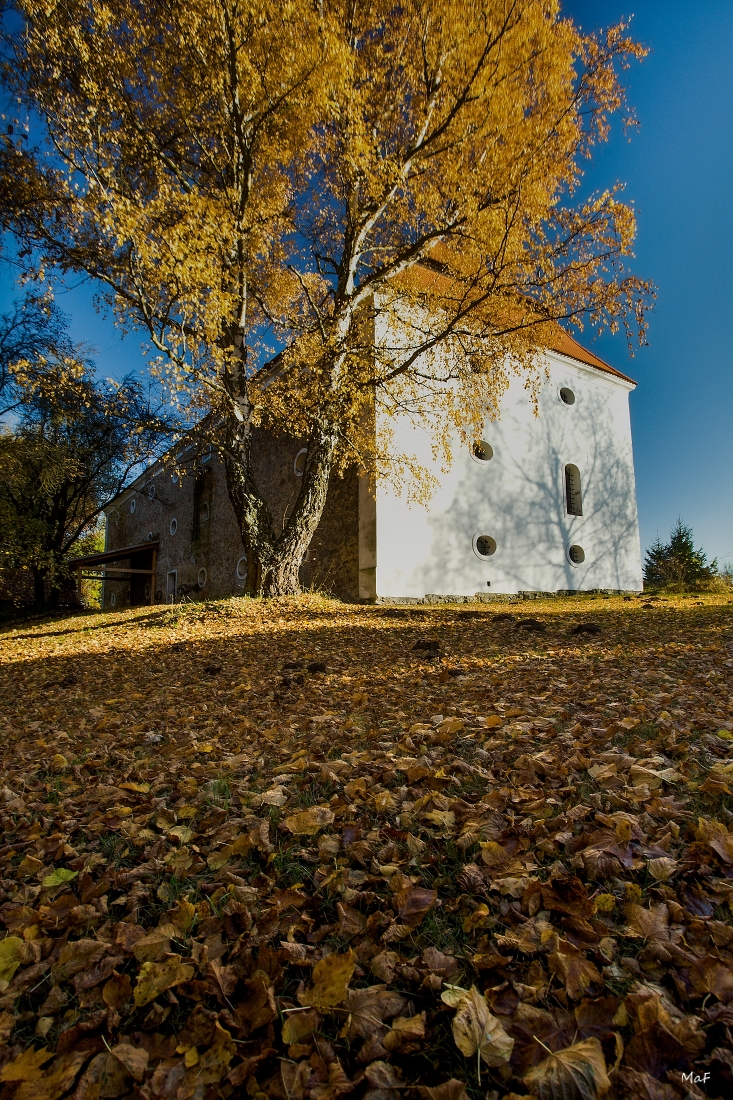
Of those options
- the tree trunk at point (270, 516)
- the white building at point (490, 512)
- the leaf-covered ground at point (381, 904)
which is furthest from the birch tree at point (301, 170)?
the leaf-covered ground at point (381, 904)

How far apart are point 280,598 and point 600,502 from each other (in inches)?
488

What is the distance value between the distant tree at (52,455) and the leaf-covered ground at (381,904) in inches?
465

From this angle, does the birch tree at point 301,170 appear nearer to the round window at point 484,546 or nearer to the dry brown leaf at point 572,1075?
the round window at point 484,546

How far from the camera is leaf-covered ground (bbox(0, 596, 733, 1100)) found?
45.7 inches

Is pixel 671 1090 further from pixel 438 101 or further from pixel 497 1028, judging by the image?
pixel 438 101

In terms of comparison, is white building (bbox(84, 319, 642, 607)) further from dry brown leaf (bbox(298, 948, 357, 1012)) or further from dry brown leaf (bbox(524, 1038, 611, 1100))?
dry brown leaf (bbox(524, 1038, 611, 1100))

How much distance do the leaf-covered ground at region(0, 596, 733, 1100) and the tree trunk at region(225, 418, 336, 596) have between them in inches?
237

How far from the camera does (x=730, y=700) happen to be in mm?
3479

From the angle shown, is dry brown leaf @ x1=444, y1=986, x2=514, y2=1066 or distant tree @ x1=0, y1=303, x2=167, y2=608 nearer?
dry brown leaf @ x1=444, y1=986, x2=514, y2=1066

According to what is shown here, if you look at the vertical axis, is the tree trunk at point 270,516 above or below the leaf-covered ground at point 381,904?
above

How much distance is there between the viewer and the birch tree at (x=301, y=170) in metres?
8.13

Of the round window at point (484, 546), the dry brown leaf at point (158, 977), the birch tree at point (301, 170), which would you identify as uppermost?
the birch tree at point (301, 170)

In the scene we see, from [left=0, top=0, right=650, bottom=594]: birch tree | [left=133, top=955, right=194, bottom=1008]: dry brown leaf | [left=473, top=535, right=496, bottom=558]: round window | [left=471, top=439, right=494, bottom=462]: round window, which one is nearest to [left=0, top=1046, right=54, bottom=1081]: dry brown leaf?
[left=133, top=955, right=194, bottom=1008]: dry brown leaf

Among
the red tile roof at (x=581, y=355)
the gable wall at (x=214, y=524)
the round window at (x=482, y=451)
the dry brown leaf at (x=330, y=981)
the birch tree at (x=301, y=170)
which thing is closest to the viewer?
the dry brown leaf at (x=330, y=981)
